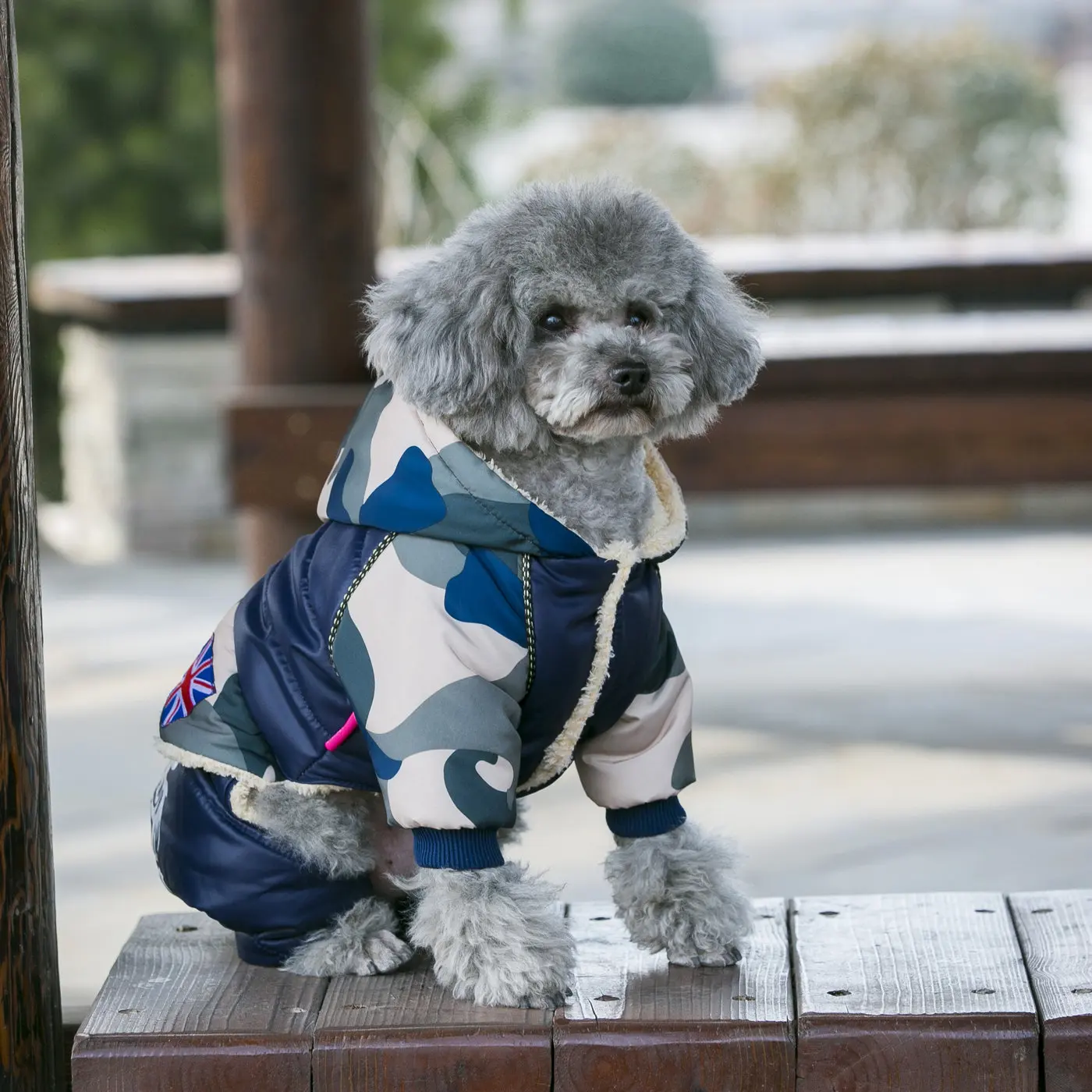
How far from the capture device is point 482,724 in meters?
1.88

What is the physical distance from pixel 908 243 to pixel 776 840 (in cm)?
396

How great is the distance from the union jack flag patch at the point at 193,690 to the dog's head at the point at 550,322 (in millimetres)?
402

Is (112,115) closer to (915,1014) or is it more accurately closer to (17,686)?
(17,686)

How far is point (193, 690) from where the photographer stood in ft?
6.82

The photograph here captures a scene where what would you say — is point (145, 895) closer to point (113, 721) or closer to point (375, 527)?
point (113, 721)

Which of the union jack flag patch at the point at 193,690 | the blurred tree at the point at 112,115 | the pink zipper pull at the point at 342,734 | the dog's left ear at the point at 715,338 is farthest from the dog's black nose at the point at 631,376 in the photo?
the blurred tree at the point at 112,115

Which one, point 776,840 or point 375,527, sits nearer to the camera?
point 375,527

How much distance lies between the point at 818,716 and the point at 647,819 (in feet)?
7.90

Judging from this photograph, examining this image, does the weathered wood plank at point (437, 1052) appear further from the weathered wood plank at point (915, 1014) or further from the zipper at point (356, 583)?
the zipper at point (356, 583)

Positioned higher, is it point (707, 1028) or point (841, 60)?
point (841, 60)

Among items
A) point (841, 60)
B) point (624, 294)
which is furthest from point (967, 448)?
point (841, 60)

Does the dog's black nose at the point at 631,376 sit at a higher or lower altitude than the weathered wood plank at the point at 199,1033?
higher

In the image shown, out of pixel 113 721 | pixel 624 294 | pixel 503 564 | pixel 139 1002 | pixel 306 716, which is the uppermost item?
pixel 624 294

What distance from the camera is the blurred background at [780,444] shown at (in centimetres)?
381
